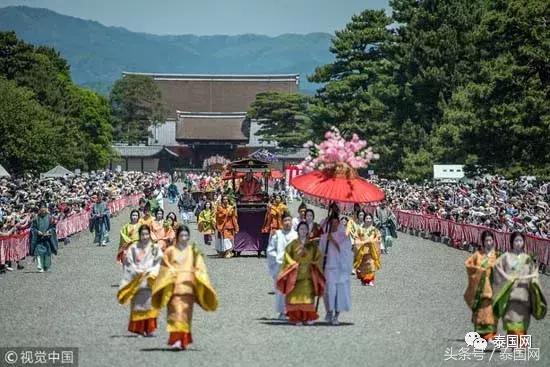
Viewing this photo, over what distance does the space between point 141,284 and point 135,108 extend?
100041 mm

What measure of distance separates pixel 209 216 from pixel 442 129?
59.0 ft

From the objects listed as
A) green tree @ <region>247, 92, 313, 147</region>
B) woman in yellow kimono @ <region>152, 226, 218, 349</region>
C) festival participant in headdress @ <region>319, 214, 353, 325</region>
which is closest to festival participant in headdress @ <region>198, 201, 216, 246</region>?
festival participant in headdress @ <region>319, 214, 353, 325</region>

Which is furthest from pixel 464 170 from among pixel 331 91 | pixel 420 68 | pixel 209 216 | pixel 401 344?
pixel 401 344

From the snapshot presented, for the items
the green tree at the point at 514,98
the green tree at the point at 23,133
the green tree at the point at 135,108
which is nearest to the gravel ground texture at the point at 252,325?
the green tree at the point at 514,98

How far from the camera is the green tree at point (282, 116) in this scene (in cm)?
9569

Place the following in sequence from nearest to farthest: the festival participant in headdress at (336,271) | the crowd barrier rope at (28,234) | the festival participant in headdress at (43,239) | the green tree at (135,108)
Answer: the festival participant in headdress at (336,271) < the festival participant in headdress at (43,239) < the crowd barrier rope at (28,234) < the green tree at (135,108)

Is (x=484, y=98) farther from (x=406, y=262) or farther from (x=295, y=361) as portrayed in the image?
(x=295, y=361)

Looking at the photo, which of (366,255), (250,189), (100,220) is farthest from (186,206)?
(366,255)

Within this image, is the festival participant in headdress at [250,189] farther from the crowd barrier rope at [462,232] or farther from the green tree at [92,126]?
the green tree at [92,126]

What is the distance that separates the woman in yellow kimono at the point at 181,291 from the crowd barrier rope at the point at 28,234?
38.8ft

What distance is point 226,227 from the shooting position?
29875 mm

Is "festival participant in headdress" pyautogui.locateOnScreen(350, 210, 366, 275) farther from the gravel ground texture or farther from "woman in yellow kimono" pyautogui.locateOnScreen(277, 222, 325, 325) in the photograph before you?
"woman in yellow kimono" pyautogui.locateOnScreen(277, 222, 325, 325)

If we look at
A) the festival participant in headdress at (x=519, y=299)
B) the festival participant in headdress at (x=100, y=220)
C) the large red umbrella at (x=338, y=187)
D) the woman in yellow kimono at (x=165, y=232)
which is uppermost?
the large red umbrella at (x=338, y=187)

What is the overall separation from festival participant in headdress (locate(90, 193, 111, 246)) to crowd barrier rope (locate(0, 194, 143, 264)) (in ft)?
3.13
